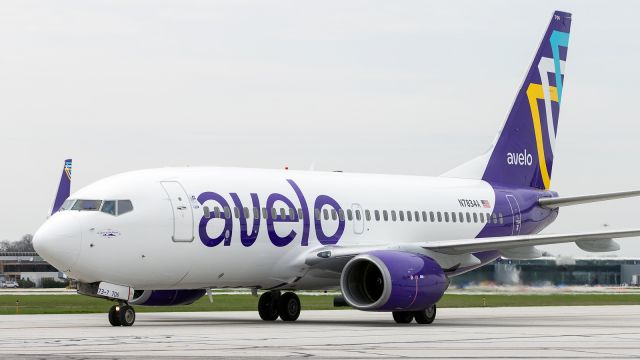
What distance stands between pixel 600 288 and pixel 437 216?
33.1m

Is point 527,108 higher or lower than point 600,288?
higher

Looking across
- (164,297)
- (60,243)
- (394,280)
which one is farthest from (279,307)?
(60,243)

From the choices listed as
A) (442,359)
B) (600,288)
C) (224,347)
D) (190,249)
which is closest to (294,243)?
(190,249)

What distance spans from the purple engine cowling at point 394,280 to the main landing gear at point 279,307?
277 cm

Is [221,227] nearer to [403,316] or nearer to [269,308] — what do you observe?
[269,308]

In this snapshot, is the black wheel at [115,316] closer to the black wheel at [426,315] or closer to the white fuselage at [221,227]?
the white fuselage at [221,227]

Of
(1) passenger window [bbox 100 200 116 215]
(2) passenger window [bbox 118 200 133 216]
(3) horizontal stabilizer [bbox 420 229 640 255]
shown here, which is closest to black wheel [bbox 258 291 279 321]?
(3) horizontal stabilizer [bbox 420 229 640 255]

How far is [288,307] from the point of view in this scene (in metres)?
32.8

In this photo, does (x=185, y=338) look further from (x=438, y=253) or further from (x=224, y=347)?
(x=438, y=253)

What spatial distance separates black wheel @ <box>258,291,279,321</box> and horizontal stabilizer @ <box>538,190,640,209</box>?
Answer: 32.4 feet

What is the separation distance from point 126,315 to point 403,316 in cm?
753

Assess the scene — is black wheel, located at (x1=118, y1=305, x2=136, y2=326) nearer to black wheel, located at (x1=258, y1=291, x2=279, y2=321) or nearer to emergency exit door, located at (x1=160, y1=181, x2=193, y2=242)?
emergency exit door, located at (x1=160, y1=181, x2=193, y2=242)

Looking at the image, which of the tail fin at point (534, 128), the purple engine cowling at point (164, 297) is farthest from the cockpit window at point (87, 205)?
the tail fin at point (534, 128)

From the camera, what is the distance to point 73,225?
89.0 ft
